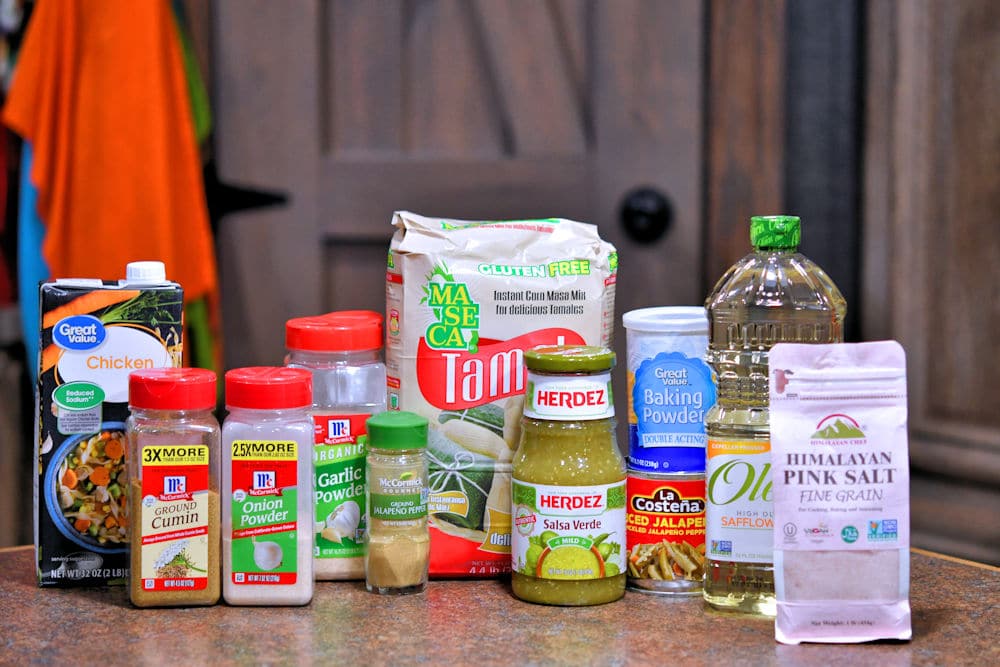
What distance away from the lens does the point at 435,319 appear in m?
1.04

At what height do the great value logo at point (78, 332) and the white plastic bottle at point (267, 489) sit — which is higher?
the great value logo at point (78, 332)

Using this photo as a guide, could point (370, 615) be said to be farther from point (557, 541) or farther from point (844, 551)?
point (844, 551)

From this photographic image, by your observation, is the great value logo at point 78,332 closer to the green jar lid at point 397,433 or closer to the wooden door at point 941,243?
the green jar lid at point 397,433

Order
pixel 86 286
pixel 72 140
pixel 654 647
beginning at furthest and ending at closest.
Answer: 1. pixel 72 140
2. pixel 86 286
3. pixel 654 647

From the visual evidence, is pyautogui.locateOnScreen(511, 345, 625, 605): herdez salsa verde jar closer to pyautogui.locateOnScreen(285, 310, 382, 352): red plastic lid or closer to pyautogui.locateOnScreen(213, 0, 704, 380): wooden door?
pyautogui.locateOnScreen(285, 310, 382, 352): red plastic lid

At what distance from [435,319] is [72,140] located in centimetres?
114

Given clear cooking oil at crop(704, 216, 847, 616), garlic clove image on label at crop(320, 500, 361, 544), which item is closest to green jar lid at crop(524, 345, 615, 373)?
clear cooking oil at crop(704, 216, 847, 616)

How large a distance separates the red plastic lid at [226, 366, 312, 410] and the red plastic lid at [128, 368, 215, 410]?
0.02 meters

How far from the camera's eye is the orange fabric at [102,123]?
1.90 metres

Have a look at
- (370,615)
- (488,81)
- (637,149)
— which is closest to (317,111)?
(488,81)

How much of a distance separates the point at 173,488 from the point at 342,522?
0.16 m

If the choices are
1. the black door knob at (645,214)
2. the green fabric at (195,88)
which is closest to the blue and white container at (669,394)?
the black door knob at (645,214)

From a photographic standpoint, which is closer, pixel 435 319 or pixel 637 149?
pixel 435 319

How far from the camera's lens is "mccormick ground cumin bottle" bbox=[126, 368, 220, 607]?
941 millimetres
